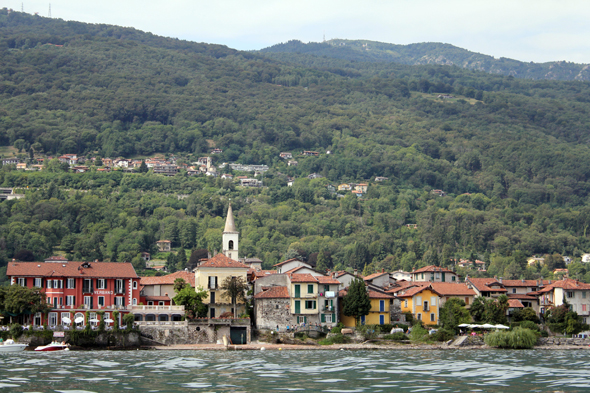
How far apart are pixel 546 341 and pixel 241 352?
94.7ft

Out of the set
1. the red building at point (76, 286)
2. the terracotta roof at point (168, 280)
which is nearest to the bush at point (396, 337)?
Answer: the terracotta roof at point (168, 280)

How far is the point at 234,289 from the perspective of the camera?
7931 cm

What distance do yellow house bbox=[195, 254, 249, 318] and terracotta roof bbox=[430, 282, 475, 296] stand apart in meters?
19.9

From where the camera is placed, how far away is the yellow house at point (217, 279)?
80.1 m

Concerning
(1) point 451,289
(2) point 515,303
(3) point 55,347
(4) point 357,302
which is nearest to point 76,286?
(3) point 55,347

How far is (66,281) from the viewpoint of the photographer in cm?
7700

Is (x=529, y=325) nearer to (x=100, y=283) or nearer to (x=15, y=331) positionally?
(x=100, y=283)

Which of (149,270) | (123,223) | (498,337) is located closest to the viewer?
(498,337)

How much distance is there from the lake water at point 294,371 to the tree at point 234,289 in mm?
12002

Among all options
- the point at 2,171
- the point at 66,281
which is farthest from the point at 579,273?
the point at 2,171

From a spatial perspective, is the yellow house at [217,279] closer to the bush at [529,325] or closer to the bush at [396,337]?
the bush at [396,337]

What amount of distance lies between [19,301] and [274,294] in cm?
2291

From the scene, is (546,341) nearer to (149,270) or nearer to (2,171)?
(149,270)

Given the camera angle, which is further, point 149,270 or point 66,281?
point 149,270
